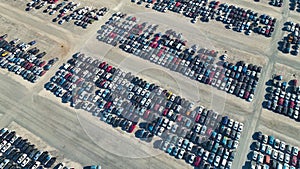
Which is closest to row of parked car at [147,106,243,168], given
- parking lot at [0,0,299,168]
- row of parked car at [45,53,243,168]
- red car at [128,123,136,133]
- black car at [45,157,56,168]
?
row of parked car at [45,53,243,168]

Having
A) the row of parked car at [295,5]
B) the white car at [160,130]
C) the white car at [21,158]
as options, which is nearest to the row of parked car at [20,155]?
the white car at [21,158]

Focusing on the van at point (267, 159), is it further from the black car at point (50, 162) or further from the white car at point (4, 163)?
the white car at point (4, 163)

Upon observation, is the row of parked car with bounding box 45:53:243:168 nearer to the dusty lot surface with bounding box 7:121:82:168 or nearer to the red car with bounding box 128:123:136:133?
the red car with bounding box 128:123:136:133

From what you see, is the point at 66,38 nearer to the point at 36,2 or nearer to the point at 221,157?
the point at 36,2

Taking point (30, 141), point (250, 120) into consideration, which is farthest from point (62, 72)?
point (250, 120)

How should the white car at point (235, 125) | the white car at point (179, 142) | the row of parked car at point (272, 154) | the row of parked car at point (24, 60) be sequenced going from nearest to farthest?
the row of parked car at point (272, 154), the white car at point (179, 142), the white car at point (235, 125), the row of parked car at point (24, 60)

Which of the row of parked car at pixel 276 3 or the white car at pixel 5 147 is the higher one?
the row of parked car at pixel 276 3

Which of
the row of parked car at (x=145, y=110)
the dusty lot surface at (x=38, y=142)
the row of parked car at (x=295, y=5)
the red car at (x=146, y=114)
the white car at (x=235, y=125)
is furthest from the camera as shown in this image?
the row of parked car at (x=295, y=5)

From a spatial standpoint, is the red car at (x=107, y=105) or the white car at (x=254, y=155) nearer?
the white car at (x=254, y=155)
